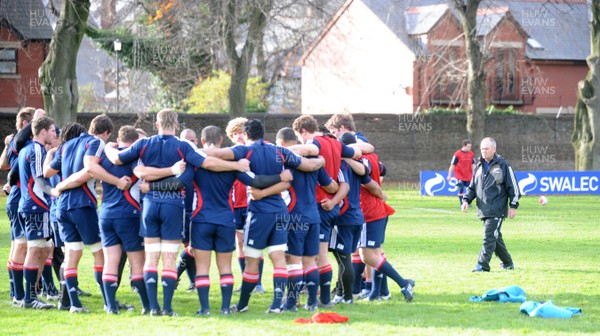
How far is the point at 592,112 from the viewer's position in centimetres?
3975

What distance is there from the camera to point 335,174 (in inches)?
458

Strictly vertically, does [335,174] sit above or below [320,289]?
above

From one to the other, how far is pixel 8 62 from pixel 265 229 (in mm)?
37434

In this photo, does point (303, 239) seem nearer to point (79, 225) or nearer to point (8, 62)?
point (79, 225)

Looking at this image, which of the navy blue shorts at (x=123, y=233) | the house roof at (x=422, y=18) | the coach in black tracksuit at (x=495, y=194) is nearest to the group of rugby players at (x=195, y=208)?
the navy blue shorts at (x=123, y=233)

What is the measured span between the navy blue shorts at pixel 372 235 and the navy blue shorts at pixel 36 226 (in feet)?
12.7

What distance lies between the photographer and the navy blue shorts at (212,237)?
10.7 metres

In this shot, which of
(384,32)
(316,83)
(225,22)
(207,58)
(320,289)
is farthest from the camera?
(316,83)

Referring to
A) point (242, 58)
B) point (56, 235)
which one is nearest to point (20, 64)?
point (242, 58)

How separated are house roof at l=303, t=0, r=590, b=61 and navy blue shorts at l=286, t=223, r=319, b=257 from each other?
42213 mm

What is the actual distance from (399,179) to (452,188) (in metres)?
9.07

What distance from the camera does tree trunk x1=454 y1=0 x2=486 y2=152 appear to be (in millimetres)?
37719

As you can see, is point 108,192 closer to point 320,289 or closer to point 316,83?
point 320,289

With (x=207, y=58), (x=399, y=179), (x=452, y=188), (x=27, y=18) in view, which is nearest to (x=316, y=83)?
(x=207, y=58)
